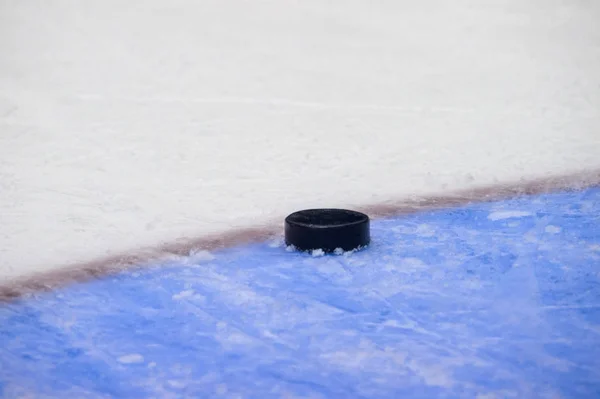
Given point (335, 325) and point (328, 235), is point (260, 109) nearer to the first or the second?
point (328, 235)

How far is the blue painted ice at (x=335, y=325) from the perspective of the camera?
1467 millimetres

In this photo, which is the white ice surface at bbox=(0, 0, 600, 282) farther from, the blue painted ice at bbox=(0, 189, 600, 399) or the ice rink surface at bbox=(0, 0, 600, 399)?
the blue painted ice at bbox=(0, 189, 600, 399)

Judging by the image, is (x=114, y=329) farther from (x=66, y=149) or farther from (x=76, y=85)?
(x=76, y=85)

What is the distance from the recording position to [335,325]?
1.78 metres

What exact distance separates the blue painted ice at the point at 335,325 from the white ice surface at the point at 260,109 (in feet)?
1.66

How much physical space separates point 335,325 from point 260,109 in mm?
2456

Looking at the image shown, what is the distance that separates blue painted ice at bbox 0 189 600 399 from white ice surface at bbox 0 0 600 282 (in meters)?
0.50

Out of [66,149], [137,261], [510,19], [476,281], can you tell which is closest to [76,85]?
[66,149]

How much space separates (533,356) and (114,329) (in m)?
1.14

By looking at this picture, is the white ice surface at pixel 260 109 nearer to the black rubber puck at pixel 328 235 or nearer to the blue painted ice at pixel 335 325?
the black rubber puck at pixel 328 235

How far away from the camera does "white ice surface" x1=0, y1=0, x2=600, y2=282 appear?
2881 millimetres

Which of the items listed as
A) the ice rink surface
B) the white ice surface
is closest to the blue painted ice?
the ice rink surface

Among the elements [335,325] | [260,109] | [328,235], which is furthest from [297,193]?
[335,325]

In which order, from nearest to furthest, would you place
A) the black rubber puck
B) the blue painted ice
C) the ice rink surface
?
the blue painted ice, the ice rink surface, the black rubber puck
